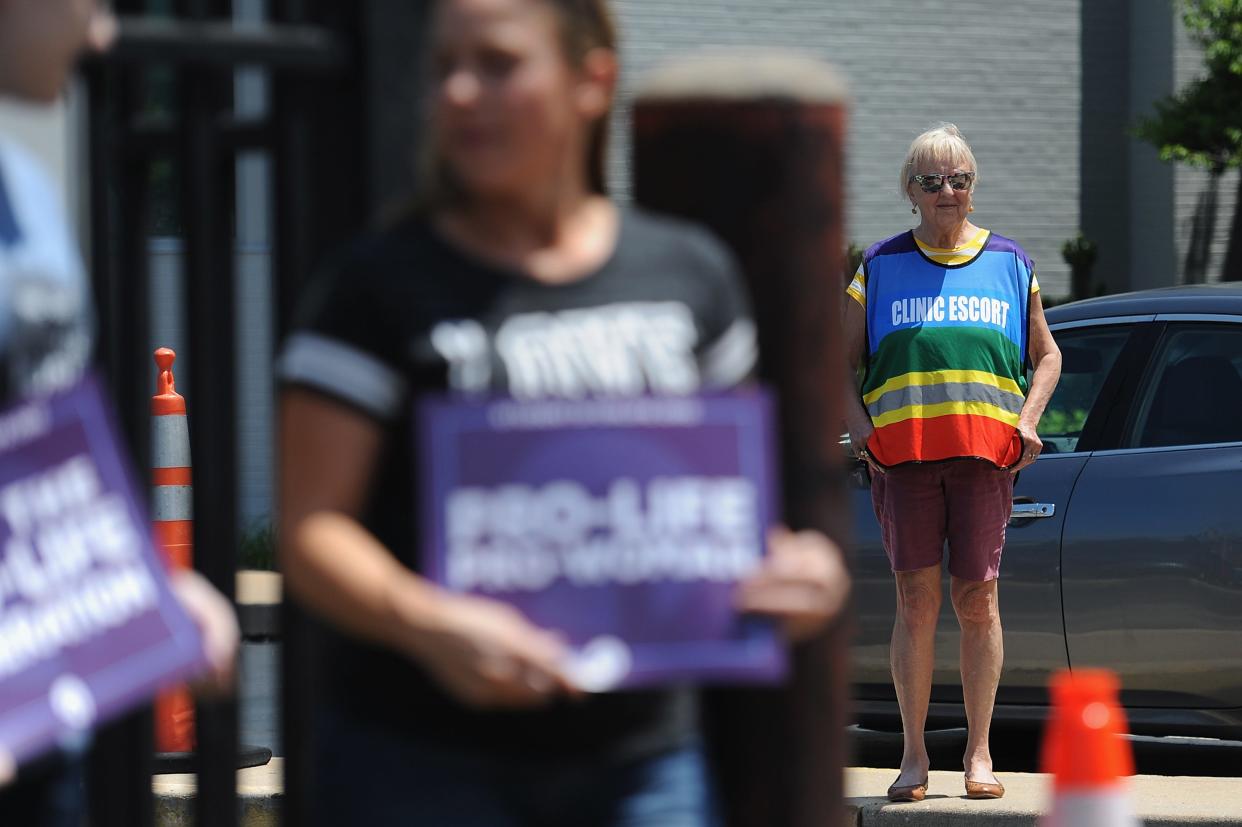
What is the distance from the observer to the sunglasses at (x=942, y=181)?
659 cm

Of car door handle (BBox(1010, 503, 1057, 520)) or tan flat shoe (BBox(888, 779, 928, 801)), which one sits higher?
car door handle (BBox(1010, 503, 1057, 520))

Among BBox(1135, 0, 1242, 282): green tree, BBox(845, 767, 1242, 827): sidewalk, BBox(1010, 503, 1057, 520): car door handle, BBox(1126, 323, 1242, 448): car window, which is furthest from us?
BBox(1135, 0, 1242, 282): green tree

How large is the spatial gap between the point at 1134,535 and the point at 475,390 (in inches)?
200

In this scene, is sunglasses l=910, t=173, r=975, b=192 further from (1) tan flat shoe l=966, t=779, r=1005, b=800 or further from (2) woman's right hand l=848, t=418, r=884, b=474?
(1) tan flat shoe l=966, t=779, r=1005, b=800

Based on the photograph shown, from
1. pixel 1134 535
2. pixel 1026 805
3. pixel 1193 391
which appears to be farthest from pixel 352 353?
pixel 1193 391

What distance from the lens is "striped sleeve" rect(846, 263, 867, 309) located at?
22.1 feet

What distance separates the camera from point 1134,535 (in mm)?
6922

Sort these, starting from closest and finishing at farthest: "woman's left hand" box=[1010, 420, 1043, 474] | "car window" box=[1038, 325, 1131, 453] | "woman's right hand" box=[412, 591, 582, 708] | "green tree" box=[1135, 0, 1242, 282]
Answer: "woman's right hand" box=[412, 591, 582, 708] → "woman's left hand" box=[1010, 420, 1043, 474] → "car window" box=[1038, 325, 1131, 453] → "green tree" box=[1135, 0, 1242, 282]

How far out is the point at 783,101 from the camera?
2.56 meters

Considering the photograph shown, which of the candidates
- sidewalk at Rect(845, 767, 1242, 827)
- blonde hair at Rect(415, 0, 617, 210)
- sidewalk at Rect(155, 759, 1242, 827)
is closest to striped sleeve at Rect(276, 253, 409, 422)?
blonde hair at Rect(415, 0, 617, 210)

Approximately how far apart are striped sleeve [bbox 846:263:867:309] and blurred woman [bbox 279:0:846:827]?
4494 millimetres

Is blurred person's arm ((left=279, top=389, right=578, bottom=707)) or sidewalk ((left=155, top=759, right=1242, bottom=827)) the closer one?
blurred person's arm ((left=279, top=389, right=578, bottom=707))

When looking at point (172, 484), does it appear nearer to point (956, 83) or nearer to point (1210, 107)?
point (1210, 107)

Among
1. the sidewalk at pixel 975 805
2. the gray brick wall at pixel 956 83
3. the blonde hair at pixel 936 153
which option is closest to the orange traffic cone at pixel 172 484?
the sidewalk at pixel 975 805
